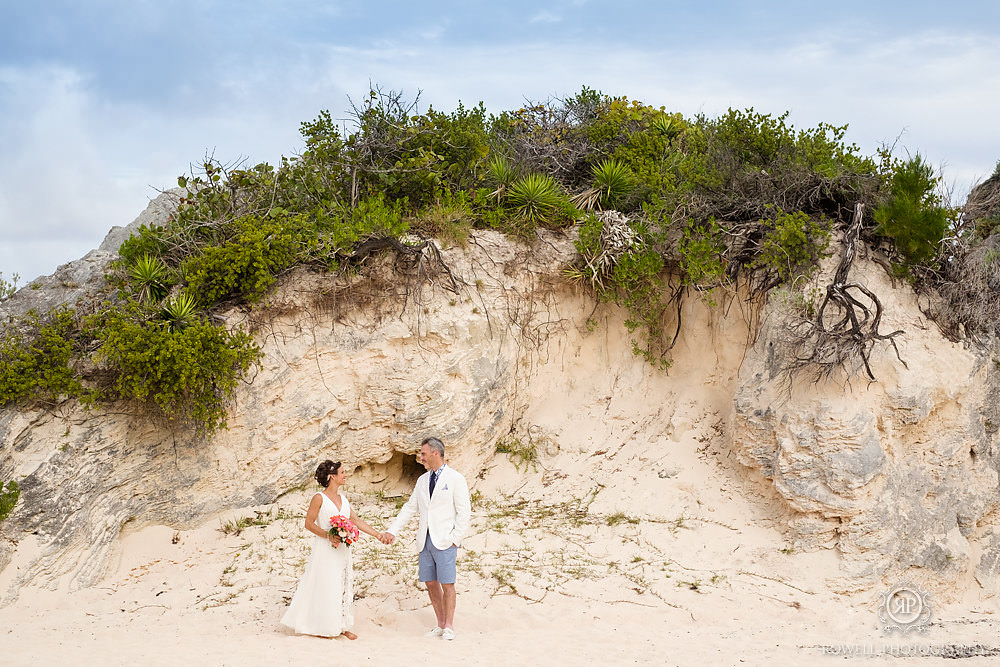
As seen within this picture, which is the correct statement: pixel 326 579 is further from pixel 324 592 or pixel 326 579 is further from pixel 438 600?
pixel 438 600

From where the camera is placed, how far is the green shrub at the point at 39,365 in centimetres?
902

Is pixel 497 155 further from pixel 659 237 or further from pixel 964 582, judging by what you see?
pixel 964 582

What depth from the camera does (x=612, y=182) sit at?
11758 millimetres

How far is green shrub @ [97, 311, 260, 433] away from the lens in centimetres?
895

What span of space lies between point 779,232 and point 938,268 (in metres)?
2.07

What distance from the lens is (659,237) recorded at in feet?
36.3

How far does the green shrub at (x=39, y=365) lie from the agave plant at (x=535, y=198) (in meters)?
5.80

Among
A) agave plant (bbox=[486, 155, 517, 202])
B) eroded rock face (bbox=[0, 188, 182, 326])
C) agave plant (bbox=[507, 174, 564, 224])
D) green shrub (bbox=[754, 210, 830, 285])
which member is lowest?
eroded rock face (bbox=[0, 188, 182, 326])

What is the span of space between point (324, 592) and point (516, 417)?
476 centimetres

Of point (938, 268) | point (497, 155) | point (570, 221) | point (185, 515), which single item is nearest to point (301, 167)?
point (497, 155)

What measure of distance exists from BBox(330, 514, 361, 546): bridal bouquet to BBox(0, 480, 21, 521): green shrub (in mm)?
3954

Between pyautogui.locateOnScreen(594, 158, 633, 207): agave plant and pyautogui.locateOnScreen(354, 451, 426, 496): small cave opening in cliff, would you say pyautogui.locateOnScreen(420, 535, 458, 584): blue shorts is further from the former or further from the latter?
pyautogui.locateOnScreen(594, 158, 633, 207): agave plant

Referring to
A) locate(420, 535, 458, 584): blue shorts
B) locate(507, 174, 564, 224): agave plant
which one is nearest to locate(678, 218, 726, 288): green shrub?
locate(507, 174, 564, 224): agave plant

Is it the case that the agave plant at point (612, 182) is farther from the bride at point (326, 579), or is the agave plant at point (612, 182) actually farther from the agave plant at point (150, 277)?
the bride at point (326, 579)
